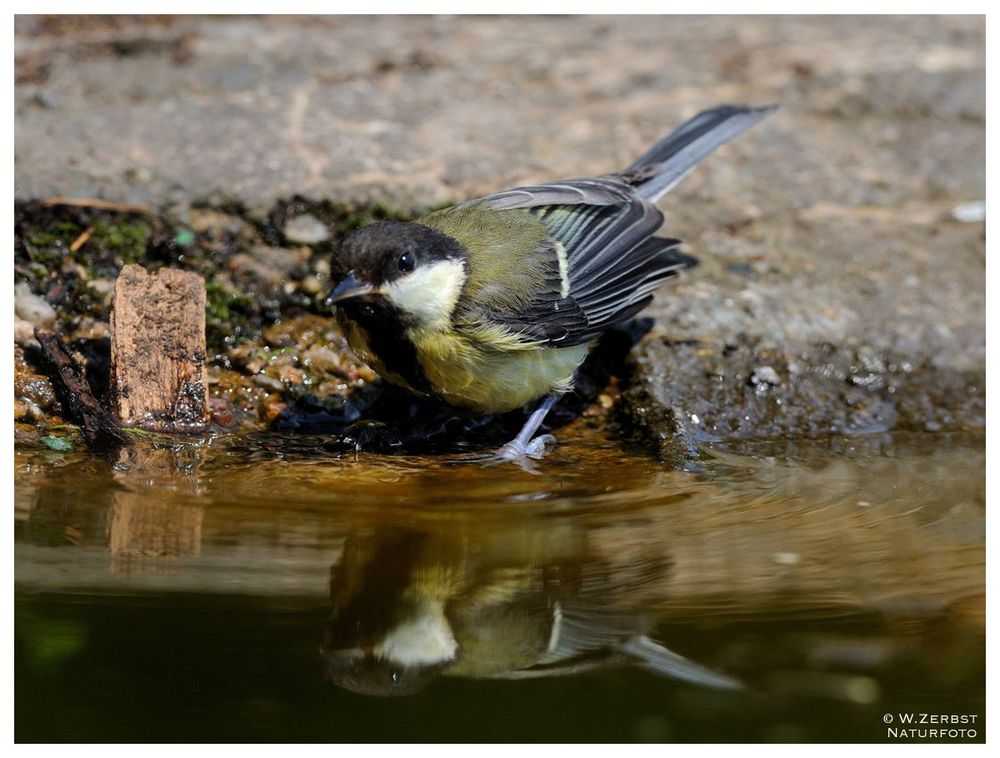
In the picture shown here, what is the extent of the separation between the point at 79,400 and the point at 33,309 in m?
0.73

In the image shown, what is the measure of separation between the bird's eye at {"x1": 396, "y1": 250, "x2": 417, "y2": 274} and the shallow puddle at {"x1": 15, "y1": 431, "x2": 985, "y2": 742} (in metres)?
0.75

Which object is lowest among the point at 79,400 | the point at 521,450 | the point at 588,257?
the point at 521,450

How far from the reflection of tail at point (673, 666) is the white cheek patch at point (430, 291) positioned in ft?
5.22

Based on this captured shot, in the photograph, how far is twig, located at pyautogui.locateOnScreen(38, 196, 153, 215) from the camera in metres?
5.42

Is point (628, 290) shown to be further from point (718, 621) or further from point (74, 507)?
point (74, 507)

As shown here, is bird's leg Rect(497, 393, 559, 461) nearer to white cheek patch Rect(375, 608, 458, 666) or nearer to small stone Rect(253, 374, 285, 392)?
small stone Rect(253, 374, 285, 392)

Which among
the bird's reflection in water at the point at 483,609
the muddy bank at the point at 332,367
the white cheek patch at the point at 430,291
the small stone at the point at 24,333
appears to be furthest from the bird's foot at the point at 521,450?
the small stone at the point at 24,333

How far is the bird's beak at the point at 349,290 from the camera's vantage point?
395 cm

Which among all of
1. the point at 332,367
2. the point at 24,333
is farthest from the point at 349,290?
the point at 24,333

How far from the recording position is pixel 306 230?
18.5 ft

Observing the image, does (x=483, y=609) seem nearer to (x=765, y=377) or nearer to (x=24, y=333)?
(x=765, y=377)
